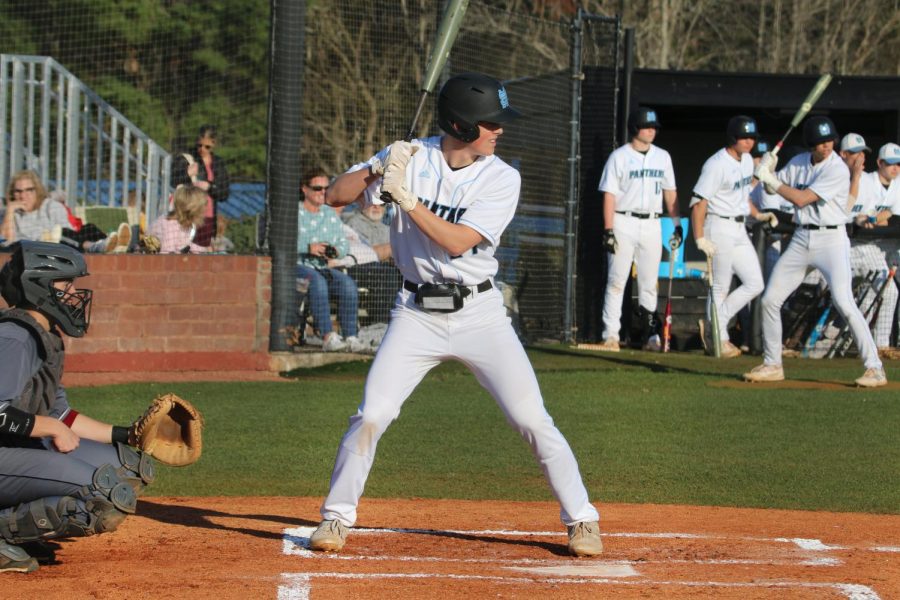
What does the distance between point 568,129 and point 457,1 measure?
7.53 meters

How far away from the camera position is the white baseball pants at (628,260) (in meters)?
12.2

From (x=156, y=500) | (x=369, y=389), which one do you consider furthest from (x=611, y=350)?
(x=369, y=389)

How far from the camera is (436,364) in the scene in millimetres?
5062

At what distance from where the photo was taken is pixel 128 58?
1759cm

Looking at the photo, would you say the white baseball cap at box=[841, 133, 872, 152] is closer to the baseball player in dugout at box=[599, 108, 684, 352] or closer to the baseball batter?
the baseball batter

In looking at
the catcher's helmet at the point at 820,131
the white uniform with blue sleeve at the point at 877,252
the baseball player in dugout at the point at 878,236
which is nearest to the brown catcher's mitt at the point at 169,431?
the catcher's helmet at the point at 820,131

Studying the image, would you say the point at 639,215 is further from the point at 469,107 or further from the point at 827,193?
the point at 469,107

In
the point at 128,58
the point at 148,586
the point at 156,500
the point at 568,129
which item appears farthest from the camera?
the point at 128,58

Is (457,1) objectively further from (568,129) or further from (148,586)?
(568,129)

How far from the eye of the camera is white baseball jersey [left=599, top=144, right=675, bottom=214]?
40.0 feet

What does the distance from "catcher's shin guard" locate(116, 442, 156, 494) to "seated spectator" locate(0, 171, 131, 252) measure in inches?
227

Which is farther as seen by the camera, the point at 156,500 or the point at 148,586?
the point at 156,500

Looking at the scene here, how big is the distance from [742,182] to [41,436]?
855 centimetres

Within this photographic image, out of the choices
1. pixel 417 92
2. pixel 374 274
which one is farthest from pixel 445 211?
pixel 417 92
